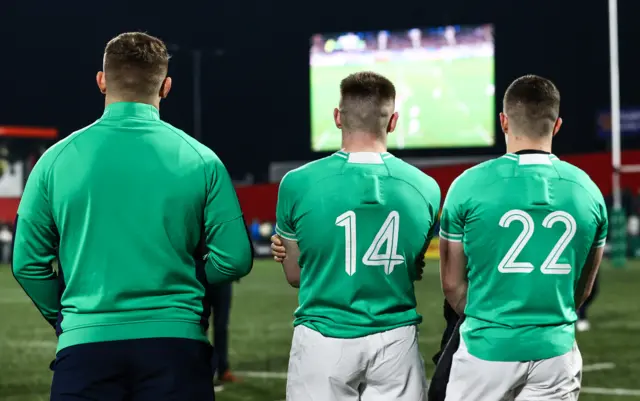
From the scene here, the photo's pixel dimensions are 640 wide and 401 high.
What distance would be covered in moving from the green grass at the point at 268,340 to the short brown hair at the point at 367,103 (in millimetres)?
4857

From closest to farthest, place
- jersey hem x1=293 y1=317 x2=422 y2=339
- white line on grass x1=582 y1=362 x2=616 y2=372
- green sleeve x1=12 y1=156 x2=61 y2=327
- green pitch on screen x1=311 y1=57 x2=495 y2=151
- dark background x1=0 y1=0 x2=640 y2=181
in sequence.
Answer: green sleeve x1=12 y1=156 x2=61 y2=327 → jersey hem x1=293 y1=317 x2=422 y2=339 → white line on grass x1=582 y1=362 x2=616 y2=372 → green pitch on screen x1=311 y1=57 x2=495 y2=151 → dark background x1=0 y1=0 x2=640 y2=181

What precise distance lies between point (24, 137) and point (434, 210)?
37.2 m

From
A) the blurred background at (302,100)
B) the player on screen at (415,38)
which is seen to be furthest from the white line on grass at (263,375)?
the player on screen at (415,38)

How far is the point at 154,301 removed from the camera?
3838 millimetres

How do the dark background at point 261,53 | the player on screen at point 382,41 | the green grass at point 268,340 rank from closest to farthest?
the green grass at point 268,340, the player on screen at point 382,41, the dark background at point 261,53

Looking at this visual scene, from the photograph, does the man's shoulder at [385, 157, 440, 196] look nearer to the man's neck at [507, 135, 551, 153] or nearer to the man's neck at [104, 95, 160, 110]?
the man's neck at [507, 135, 551, 153]

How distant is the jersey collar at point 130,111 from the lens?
398 cm

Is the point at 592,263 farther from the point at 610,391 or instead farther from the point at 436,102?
the point at 436,102

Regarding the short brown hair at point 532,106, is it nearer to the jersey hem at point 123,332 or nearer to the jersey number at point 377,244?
the jersey number at point 377,244

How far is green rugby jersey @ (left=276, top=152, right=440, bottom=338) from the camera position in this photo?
4.43m

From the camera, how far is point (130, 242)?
3.85 meters

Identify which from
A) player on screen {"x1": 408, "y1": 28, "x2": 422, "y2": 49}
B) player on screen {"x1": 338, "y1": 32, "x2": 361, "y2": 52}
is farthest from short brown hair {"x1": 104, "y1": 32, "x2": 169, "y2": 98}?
player on screen {"x1": 338, "y1": 32, "x2": 361, "y2": 52}

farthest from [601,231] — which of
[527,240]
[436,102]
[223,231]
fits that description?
[436,102]

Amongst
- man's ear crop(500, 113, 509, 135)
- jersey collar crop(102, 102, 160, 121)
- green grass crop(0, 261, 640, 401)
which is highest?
jersey collar crop(102, 102, 160, 121)
